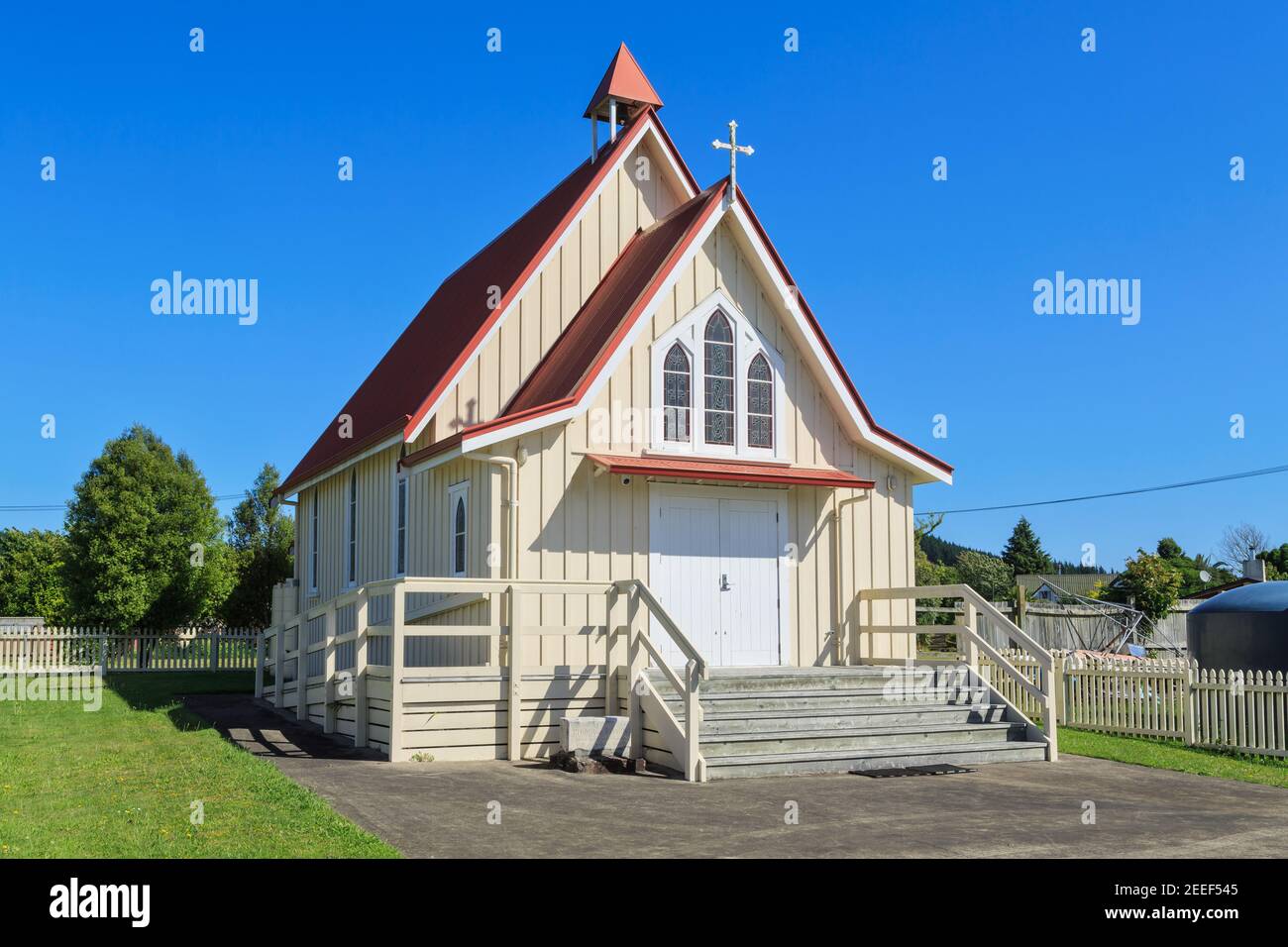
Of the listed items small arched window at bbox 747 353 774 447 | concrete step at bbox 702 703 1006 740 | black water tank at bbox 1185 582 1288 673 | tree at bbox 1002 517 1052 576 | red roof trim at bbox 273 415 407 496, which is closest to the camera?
concrete step at bbox 702 703 1006 740

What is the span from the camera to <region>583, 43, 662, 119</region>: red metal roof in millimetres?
21109

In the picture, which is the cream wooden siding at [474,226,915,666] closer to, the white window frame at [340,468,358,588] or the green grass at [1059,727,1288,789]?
the green grass at [1059,727,1288,789]

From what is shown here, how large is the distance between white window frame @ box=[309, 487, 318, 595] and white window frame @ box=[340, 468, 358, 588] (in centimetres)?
282

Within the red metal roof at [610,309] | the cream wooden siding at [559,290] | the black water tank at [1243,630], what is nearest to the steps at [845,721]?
the red metal roof at [610,309]

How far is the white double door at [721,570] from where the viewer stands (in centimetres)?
1653

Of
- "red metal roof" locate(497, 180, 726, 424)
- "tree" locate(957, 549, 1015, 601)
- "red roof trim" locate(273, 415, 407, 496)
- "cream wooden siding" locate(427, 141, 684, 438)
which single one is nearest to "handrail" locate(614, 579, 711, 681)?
"red metal roof" locate(497, 180, 726, 424)

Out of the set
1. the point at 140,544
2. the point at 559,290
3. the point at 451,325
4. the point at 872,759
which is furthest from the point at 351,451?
the point at 140,544

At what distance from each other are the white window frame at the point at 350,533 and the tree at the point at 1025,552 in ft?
242

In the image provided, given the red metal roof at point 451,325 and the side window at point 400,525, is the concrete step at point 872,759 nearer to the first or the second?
the red metal roof at point 451,325

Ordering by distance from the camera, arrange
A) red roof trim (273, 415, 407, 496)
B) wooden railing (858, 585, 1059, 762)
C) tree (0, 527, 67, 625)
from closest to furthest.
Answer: wooden railing (858, 585, 1059, 762) < red roof trim (273, 415, 407, 496) < tree (0, 527, 67, 625)

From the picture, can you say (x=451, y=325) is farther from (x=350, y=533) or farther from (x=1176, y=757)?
(x=1176, y=757)

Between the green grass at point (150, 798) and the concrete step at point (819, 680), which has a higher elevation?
the concrete step at point (819, 680)
